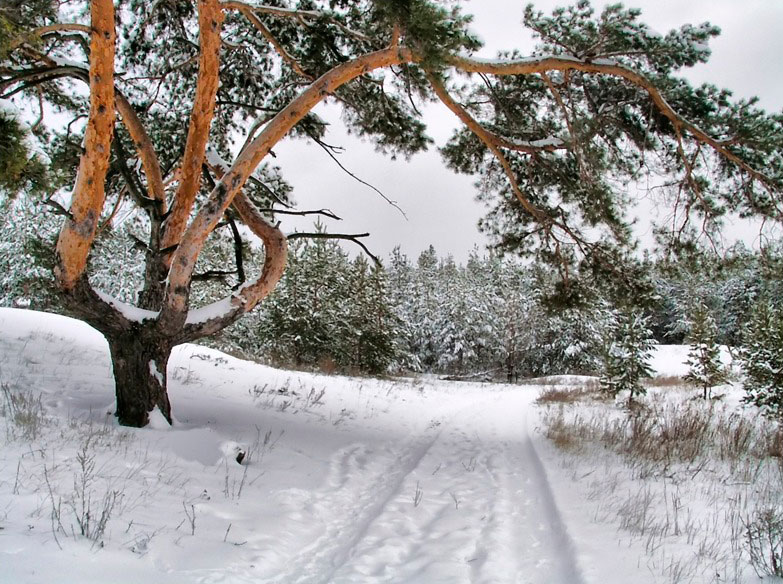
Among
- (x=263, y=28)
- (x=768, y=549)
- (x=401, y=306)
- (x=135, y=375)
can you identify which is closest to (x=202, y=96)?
(x=263, y=28)

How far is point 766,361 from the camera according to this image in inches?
391

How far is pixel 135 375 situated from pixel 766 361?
1240 centimetres

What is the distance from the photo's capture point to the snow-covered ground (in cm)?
249

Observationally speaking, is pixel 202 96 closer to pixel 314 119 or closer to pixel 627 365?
pixel 314 119

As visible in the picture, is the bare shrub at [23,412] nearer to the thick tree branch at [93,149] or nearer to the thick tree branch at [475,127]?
the thick tree branch at [93,149]

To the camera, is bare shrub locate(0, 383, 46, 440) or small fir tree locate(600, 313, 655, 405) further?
small fir tree locate(600, 313, 655, 405)

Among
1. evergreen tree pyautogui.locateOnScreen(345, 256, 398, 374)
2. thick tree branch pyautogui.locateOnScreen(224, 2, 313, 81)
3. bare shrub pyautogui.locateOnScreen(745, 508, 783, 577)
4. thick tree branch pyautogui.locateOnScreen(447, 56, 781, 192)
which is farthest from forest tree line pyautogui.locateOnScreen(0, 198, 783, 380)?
bare shrub pyautogui.locateOnScreen(745, 508, 783, 577)

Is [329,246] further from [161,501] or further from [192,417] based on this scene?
[161,501]

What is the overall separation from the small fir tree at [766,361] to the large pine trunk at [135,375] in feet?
30.5

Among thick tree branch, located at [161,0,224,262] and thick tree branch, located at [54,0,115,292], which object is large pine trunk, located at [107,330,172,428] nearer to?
thick tree branch, located at [54,0,115,292]

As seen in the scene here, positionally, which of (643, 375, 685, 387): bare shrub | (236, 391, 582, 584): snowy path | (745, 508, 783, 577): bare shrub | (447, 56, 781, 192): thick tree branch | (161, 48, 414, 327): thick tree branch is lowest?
(643, 375, 685, 387): bare shrub

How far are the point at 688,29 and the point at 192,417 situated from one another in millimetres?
7419

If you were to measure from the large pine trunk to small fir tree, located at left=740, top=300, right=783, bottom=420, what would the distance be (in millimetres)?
9301

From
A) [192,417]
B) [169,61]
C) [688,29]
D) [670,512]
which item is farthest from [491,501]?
[169,61]
